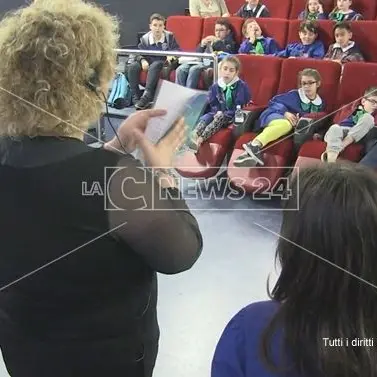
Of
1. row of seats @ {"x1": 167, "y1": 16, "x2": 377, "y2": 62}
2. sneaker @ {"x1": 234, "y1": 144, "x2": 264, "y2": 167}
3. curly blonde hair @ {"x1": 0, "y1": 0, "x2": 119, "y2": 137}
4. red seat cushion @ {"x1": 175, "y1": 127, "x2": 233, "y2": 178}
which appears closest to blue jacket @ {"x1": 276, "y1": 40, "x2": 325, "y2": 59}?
row of seats @ {"x1": 167, "y1": 16, "x2": 377, "y2": 62}

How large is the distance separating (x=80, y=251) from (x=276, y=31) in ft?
11.9

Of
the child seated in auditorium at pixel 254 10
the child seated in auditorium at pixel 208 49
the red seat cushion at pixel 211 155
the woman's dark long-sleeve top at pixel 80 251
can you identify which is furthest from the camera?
the child seated in auditorium at pixel 254 10

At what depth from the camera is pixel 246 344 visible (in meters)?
0.71

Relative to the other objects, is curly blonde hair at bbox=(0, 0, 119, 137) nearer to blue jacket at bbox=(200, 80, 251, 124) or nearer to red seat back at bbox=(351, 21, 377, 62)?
blue jacket at bbox=(200, 80, 251, 124)

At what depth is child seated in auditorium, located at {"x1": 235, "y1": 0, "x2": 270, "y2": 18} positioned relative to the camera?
4.56 metres

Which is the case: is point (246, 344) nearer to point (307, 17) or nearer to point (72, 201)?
point (72, 201)

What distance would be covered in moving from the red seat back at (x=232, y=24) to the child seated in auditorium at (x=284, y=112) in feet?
4.53

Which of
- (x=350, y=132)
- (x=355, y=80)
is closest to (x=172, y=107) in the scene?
(x=350, y=132)

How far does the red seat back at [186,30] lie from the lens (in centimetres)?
462

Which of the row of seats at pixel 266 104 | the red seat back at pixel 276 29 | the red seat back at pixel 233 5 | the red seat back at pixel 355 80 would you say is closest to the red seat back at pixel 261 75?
the row of seats at pixel 266 104

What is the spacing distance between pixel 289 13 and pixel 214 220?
107 inches

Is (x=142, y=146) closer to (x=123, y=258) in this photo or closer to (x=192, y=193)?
(x=123, y=258)

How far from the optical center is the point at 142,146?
2.96 feet

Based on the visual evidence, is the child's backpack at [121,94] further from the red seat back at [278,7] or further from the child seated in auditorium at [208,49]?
the red seat back at [278,7]
